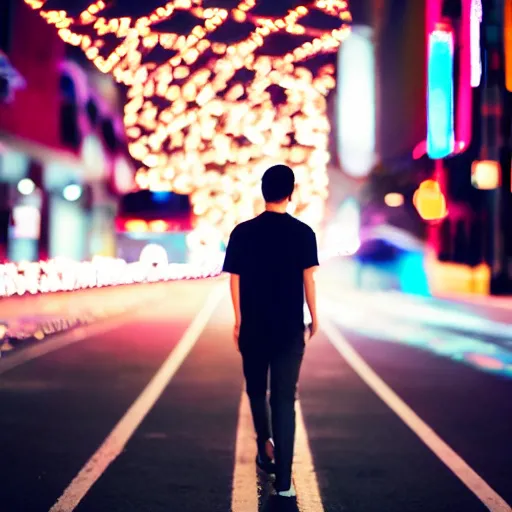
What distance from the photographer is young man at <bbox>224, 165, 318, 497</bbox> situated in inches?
210

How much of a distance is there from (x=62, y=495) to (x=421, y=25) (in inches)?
2282

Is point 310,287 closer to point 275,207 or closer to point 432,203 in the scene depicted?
point 275,207

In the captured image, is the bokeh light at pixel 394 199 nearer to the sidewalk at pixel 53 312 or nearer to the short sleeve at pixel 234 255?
the sidewalk at pixel 53 312

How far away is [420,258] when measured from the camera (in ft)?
135

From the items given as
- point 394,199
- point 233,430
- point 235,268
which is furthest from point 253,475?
point 394,199

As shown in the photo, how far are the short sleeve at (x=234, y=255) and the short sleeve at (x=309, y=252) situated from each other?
38cm

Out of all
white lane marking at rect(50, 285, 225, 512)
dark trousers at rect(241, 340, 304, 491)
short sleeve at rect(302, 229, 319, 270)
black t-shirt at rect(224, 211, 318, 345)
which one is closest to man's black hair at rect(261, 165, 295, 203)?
black t-shirt at rect(224, 211, 318, 345)

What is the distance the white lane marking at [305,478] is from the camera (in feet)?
16.9

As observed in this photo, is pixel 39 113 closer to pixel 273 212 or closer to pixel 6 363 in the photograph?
pixel 6 363

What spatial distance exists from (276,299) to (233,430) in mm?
2495

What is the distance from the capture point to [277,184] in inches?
217

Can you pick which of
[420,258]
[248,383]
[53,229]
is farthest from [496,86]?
[248,383]

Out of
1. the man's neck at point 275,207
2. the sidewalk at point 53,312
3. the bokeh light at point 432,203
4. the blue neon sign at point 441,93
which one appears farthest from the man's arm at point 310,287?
the bokeh light at point 432,203

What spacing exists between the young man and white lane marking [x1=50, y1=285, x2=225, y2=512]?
120 centimetres
